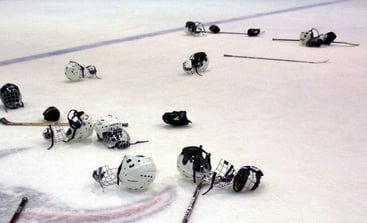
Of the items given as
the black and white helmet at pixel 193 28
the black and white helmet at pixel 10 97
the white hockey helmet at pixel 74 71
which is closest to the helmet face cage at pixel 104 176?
the black and white helmet at pixel 10 97

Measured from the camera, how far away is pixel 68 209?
1694 mm

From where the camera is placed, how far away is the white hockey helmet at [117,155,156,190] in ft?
5.72

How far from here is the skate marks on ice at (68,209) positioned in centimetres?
163

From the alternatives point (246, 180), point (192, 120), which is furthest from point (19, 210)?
point (192, 120)

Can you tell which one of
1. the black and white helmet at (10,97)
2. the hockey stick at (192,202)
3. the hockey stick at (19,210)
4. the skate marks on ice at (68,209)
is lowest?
the hockey stick at (192,202)

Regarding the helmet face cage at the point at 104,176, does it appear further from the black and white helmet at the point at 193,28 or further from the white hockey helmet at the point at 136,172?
the black and white helmet at the point at 193,28

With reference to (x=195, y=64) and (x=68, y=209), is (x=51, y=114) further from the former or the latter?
(x=195, y=64)

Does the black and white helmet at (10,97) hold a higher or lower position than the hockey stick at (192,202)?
higher

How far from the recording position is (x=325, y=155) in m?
2.16

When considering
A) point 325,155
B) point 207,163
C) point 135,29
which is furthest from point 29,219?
point 135,29

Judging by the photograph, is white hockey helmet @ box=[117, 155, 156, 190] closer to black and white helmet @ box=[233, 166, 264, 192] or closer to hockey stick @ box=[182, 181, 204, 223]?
hockey stick @ box=[182, 181, 204, 223]

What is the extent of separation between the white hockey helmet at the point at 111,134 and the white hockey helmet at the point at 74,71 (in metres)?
1.24

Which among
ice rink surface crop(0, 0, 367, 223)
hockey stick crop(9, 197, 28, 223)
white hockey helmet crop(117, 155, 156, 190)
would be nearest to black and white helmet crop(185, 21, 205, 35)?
ice rink surface crop(0, 0, 367, 223)

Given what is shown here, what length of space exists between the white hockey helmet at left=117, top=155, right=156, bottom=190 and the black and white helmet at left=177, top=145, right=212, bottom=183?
0.43ft
